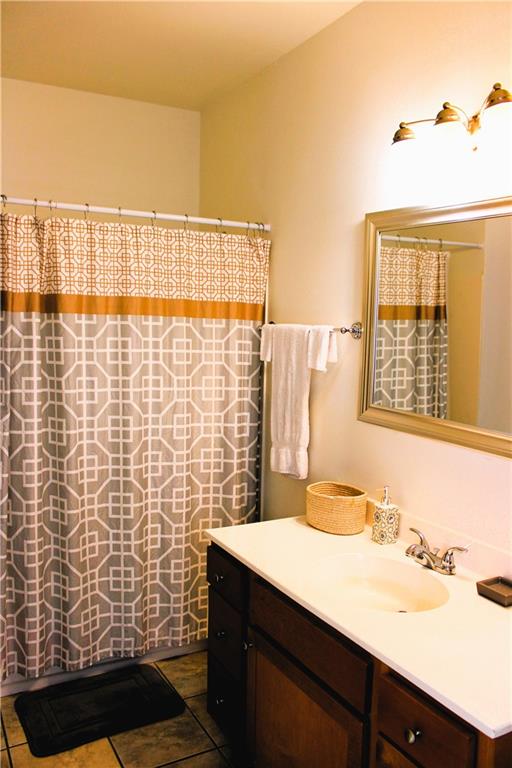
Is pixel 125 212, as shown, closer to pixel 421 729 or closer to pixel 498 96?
pixel 498 96

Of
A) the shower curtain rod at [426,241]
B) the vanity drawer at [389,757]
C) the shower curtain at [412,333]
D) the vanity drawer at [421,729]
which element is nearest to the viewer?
the vanity drawer at [421,729]

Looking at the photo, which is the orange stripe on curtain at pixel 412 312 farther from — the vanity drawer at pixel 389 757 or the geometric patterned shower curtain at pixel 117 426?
the vanity drawer at pixel 389 757

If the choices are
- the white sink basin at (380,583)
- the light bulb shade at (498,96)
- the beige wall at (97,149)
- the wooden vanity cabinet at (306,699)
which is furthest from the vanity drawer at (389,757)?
the beige wall at (97,149)

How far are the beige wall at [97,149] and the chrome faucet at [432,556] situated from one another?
2.25m

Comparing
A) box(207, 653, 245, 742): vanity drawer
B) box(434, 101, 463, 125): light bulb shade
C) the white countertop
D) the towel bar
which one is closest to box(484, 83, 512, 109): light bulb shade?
box(434, 101, 463, 125): light bulb shade

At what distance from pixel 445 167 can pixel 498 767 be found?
59.4 inches

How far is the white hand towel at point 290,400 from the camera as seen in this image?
96.7 inches

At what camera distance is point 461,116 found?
5.62ft

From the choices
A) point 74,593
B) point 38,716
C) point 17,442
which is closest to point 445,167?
point 17,442

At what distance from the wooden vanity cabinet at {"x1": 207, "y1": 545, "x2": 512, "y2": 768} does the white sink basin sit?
0.17 m

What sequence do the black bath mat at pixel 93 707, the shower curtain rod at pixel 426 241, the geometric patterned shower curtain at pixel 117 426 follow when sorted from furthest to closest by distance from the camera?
the geometric patterned shower curtain at pixel 117 426 → the black bath mat at pixel 93 707 → the shower curtain rod at pixel 426 241

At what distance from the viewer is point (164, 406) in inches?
103

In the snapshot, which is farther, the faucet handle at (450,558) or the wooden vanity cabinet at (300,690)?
the faucet handle at (450,558)

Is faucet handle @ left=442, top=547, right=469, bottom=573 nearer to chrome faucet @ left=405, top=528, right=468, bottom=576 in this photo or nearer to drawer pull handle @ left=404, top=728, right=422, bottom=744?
chrome faucet @ left=405, top=528, right=468, bottom=576
